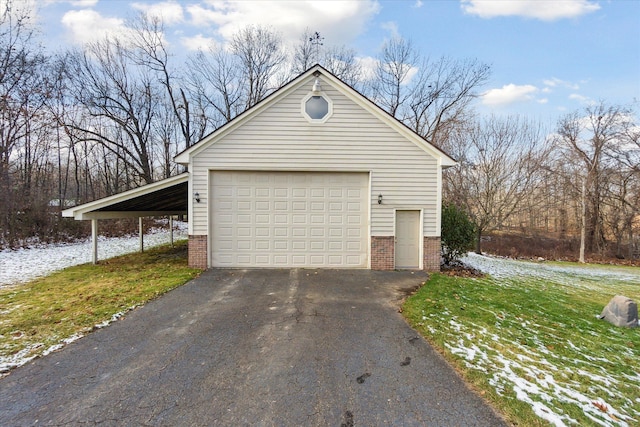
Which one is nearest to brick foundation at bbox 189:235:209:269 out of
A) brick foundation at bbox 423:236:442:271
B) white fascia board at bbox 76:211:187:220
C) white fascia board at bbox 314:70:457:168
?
white fascia board at bbox 76:211:187:220

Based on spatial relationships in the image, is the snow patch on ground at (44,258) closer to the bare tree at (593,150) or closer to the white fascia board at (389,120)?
the white fascia board at (389,120)

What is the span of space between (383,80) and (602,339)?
2270 cm

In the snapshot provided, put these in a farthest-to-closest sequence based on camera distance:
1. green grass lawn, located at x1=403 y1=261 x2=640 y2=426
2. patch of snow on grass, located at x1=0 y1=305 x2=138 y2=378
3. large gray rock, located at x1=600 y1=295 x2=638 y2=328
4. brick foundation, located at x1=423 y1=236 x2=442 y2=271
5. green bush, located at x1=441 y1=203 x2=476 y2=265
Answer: green bush, located at x1=441 y1=203 x2=476 y2=265
brick foundation, located at x1=423 y1=236 x2=442 y2=271
large gray rock, located at x1=600 y1=295 x2=638 y2=328
patch of snow on grass, located at x1=0 y1=305 x2=138 y2=378
green grass lawn, located at x1=403 y1=261 x2=640 y2=426

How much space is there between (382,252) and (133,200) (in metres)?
8.01

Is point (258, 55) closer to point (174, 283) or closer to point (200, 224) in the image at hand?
point (200, 224)

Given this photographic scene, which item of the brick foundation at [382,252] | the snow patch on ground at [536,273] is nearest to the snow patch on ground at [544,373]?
the brick foundation at [382,252]

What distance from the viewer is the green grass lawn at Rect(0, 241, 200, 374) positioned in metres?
4.13

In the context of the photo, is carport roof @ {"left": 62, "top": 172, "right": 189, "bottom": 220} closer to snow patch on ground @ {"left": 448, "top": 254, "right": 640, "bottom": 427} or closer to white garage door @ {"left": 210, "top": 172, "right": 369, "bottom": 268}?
white garage door @ {"left": 210, "top": 172, "right": 369, "bottom": 268}

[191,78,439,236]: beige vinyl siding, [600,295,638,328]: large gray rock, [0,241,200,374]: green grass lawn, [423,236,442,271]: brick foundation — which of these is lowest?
[600,295,638,328]: large gray rock

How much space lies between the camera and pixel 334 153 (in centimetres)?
891

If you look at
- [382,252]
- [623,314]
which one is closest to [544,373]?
[623,314]

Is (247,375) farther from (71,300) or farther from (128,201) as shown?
(128,201)

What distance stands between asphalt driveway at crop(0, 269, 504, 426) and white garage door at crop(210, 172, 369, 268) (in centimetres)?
342

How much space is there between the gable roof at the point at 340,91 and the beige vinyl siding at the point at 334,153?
0.38 feet
